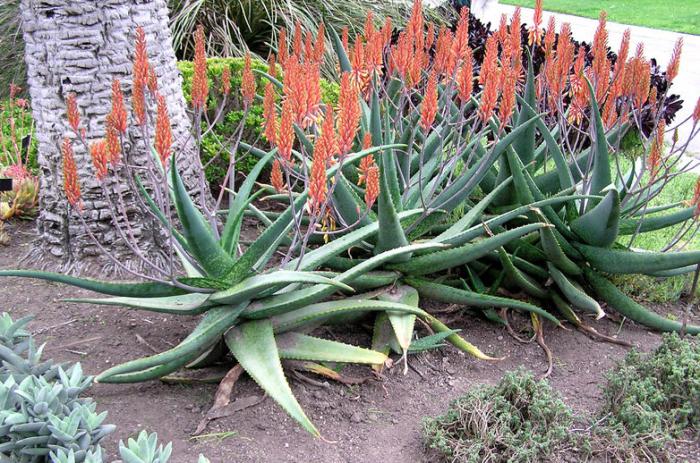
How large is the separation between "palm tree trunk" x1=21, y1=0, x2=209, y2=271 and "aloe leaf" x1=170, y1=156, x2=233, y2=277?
869 millimetres

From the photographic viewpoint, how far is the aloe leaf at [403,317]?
2838 millimetres

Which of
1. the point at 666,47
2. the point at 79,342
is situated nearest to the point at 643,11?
the point at 666,47

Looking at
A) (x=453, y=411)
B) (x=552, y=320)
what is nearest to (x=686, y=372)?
(x=552, y=320)

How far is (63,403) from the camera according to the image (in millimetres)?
2328

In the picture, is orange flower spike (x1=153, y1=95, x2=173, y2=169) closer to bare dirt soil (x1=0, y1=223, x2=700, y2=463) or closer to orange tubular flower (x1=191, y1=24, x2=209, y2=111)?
orange tubular flower (x1=191, y1=24, x2=209, y2=111)

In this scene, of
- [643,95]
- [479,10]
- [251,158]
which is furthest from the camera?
[479,10]

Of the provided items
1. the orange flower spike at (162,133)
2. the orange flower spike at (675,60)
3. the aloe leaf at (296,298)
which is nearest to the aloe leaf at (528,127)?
the orange flower spike at (675,60)

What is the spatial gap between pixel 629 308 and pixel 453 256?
956 millimetres

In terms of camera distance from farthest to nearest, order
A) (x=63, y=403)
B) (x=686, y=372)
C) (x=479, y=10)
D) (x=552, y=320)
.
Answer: (x=479, y=10), (x=552, y=320), (x=686, y=372), (x=63, y=403)

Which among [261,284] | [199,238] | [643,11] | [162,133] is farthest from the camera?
[643,11]

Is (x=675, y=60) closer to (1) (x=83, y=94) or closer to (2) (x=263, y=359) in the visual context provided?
(2) (x=263, y=359)

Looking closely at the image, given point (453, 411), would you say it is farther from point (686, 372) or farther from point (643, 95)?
point (643, 95)

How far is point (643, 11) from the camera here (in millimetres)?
16812

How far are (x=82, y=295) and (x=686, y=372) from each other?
2.68 meters
